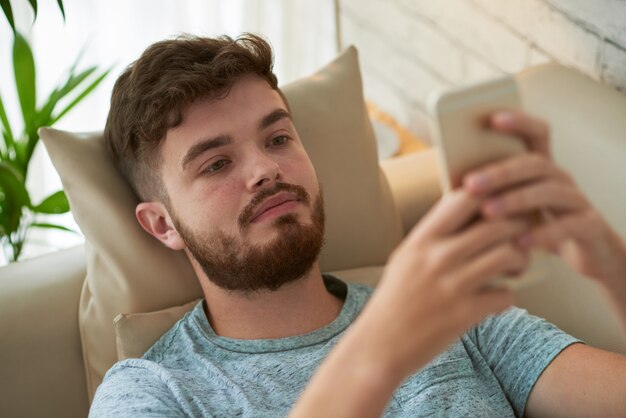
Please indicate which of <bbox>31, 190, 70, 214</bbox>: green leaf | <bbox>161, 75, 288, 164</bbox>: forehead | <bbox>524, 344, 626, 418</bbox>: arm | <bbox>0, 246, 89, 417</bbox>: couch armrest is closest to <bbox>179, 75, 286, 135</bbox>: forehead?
<bbox>161, 75, 288, 164</bbox>: forehead

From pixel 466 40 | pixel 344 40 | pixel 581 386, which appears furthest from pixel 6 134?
pixel 581 386

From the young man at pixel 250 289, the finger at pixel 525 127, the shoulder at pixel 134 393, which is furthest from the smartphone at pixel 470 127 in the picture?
the shoulder at pixel 134 393

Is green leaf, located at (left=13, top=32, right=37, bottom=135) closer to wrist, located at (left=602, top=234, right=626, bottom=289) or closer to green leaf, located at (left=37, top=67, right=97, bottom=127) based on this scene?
green leaf, located at (left=37, top=67, right=97, bottom=127)

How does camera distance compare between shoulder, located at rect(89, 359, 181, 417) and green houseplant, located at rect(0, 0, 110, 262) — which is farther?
green houseplant, located at rect(0, 0, 110, 262)

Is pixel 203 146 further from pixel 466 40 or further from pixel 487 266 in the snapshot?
pixel 466 40

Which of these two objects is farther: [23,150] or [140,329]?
[23,150]

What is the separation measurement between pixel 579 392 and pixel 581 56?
798 millimetres

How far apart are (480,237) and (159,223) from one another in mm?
871

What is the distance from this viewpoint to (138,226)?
1.63 m

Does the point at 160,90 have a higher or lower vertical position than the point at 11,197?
higher

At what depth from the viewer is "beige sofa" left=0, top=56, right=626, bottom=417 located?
1.53m

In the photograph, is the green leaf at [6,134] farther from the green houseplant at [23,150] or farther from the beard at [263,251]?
the beard at [263,251]

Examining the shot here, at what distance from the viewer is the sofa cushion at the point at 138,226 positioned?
1606mm

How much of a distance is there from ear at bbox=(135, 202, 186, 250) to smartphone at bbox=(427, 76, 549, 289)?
0.81 m
